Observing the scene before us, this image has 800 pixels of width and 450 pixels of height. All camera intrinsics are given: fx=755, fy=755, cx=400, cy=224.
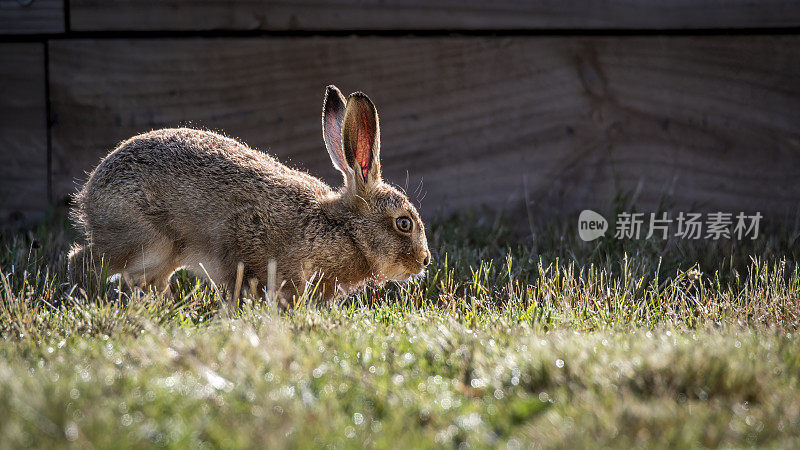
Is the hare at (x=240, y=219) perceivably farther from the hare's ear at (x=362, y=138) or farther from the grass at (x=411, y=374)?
the grass at (x=411, y=374)

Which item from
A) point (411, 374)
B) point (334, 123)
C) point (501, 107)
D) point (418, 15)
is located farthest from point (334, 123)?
point (411, 374)

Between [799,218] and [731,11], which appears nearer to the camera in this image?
[799,218]

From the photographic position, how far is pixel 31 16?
20.2 feet

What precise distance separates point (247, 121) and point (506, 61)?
226 centimetres

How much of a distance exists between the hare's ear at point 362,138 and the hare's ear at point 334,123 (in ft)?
0.31

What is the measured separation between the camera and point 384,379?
104 inches

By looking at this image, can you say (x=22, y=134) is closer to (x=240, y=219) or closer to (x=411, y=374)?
(x=240, y=219)

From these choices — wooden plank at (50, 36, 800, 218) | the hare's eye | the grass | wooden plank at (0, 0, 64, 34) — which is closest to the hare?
the hare's eye

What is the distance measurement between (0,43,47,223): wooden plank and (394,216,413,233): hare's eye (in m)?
3.51

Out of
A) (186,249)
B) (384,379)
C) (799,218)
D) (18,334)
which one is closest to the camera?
(384,379)

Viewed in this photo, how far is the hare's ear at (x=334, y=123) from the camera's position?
469 cm

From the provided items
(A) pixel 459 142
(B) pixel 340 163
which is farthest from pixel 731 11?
(B) pixel 340 163

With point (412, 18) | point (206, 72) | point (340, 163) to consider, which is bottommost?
point (340, 163)

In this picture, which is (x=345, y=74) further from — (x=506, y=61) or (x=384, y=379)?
(x=384, y=379)
